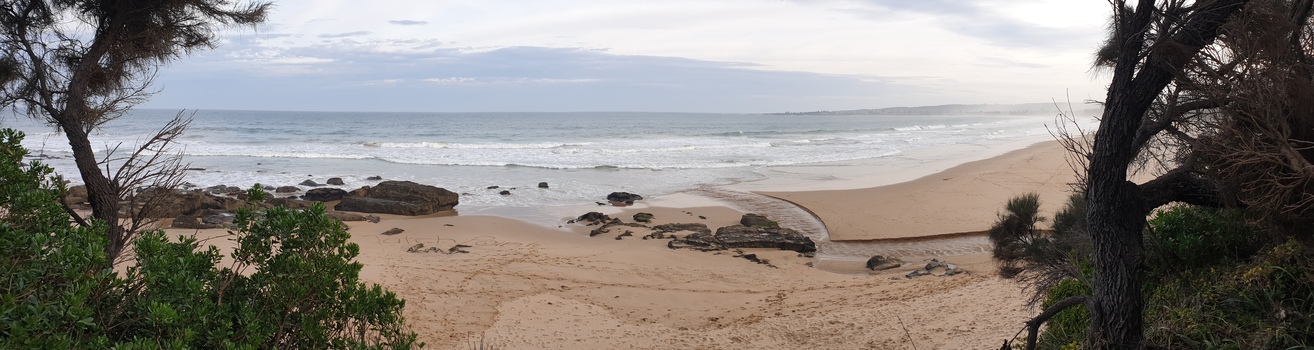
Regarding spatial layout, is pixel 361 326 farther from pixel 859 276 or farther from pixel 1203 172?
pixel 859 276

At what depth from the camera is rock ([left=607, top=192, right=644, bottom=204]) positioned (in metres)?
20.3

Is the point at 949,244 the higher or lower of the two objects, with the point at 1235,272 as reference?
lower

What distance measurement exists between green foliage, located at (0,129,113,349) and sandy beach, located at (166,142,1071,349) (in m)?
3.98

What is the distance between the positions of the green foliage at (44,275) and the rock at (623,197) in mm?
16424

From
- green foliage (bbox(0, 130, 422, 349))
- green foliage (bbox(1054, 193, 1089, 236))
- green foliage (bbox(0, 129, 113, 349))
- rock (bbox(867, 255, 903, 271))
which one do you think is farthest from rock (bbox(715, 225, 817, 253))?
green foliage (bbox(0, 129, 113, 349))

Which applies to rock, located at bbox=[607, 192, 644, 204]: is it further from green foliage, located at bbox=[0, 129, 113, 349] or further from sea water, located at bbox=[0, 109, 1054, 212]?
green foliage, located at bbox=[0, 129, 113, 349]

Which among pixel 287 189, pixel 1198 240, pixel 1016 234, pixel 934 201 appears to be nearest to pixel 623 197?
pixel 934 201

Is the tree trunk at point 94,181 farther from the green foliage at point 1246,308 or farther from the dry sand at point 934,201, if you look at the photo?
the dry sand at point 934,201

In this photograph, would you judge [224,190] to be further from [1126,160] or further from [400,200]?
[1126,160]

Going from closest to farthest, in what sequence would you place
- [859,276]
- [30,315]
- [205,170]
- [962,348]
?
[30,315], [962,348], [859,276], [205,170]

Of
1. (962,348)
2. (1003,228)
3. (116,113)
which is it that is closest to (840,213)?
(1003,228)

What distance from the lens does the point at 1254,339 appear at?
15.5ft

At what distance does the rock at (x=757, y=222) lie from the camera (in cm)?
1566

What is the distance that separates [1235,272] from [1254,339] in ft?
3.14
